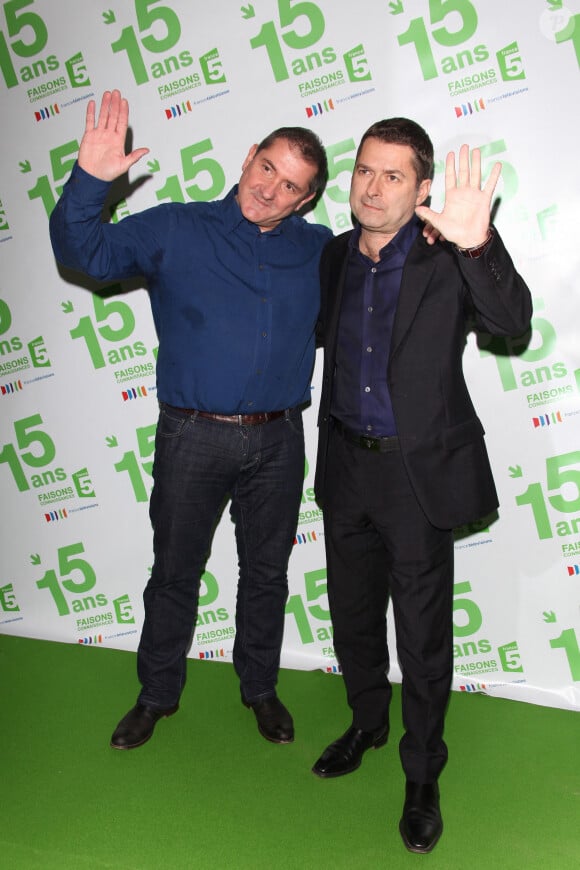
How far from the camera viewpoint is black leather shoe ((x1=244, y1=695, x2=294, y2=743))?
9.58ft

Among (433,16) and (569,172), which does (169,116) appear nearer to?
(433,16)

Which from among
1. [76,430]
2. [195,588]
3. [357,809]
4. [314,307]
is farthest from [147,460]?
[357,809]

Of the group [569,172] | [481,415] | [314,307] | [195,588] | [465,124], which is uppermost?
[465,124]

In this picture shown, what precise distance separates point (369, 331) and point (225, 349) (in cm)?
49

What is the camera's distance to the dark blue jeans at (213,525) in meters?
2.74

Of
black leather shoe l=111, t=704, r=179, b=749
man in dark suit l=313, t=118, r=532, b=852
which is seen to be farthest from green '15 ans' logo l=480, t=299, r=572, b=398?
black leather shoe l=111, t=704, r=179, b=749

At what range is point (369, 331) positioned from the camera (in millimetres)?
2432

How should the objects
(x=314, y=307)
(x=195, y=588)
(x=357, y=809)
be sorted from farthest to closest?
(x=195, y=588), (x=314, y=307), (x=357, y=809)

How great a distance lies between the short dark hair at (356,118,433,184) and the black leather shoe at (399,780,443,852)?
177 cm

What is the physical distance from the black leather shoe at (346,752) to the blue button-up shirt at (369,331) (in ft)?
3.46

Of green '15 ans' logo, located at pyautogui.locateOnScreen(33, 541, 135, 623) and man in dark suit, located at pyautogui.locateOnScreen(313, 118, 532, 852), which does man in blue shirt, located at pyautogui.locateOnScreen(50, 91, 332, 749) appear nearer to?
man in dark suit, located at pyautogui.locateOnScreen(313, 118, 532, 852)

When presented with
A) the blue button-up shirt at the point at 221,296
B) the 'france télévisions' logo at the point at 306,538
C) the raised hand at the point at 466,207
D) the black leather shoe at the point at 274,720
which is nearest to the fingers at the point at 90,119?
the blue button-up shirt at the point at 221,296

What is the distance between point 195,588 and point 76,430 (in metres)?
0.95

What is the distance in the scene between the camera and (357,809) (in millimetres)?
2564
